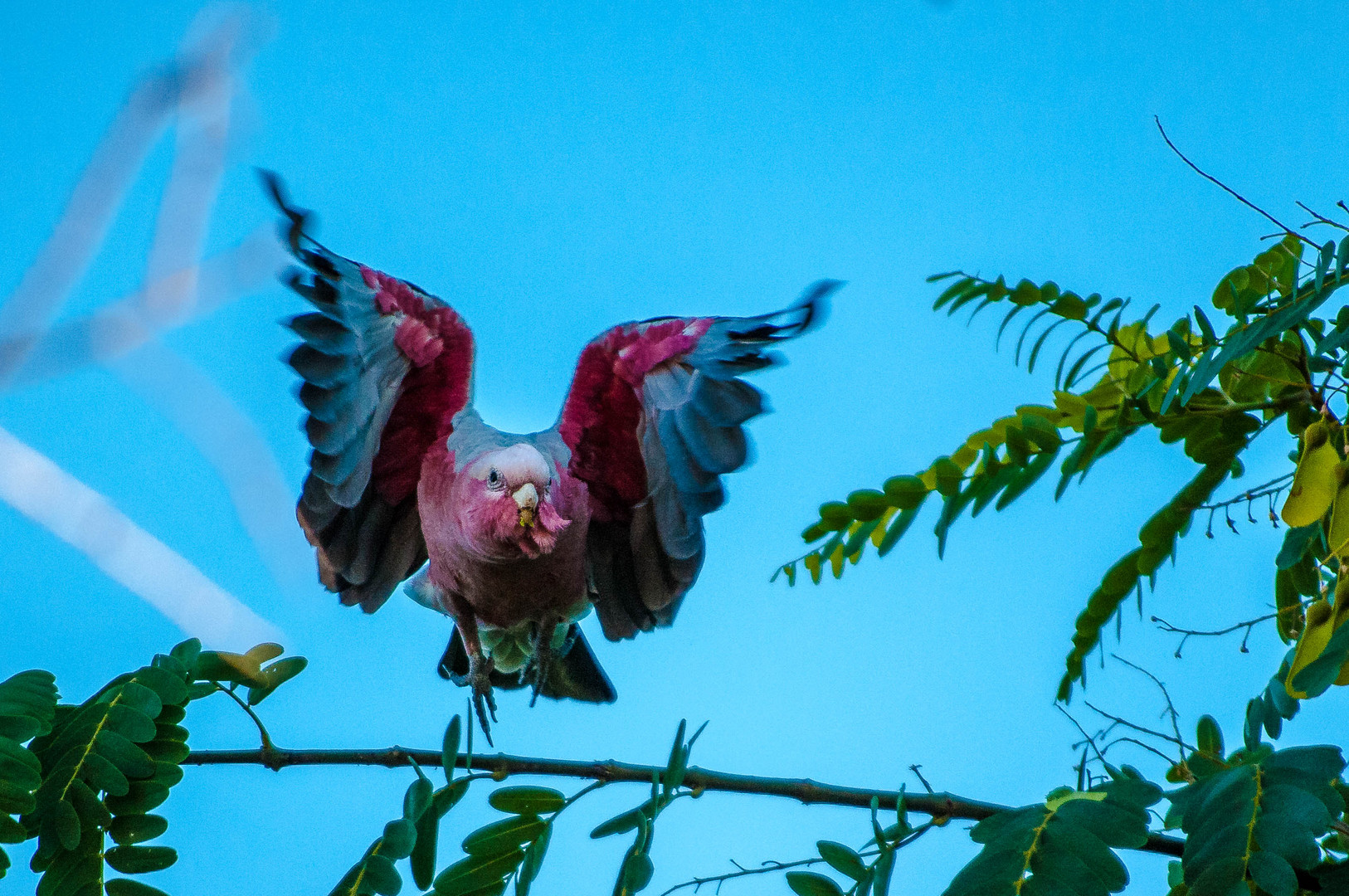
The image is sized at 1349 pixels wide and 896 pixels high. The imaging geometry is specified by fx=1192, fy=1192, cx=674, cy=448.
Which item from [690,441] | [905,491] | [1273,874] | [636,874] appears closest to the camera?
[1273,874]

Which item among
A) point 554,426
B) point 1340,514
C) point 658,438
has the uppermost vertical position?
point 554,426

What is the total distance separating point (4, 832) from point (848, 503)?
3.76 ft

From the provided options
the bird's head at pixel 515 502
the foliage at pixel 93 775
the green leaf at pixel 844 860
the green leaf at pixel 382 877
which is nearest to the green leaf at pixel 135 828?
the foliage at pixel 93 775

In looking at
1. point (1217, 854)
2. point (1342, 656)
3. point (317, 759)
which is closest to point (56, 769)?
point (317, 759)

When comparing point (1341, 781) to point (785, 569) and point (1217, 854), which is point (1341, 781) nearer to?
point (1217, 854)

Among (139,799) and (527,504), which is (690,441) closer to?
(527,504)

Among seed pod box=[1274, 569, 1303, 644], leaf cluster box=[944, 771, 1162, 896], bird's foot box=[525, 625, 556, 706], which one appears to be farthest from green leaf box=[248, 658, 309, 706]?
seed pod box=[1274, 569, 1303, 644]

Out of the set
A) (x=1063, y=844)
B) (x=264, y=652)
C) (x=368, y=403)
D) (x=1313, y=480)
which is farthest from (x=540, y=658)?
(x=1313, y=480)

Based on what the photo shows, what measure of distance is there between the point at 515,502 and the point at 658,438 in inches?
15.1

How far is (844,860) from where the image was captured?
1.36 metres

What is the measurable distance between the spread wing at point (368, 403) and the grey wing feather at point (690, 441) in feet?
1.58

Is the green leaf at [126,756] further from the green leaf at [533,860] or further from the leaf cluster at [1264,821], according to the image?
the leaf cluster at [1264,821]

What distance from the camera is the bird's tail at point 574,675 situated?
3.04m

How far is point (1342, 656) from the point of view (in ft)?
3.76
